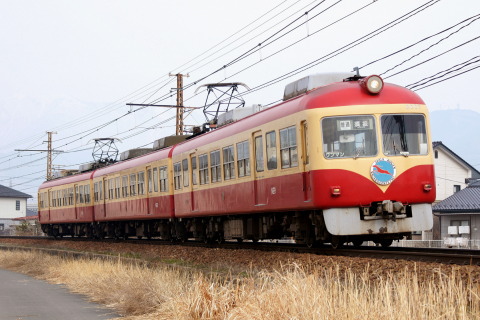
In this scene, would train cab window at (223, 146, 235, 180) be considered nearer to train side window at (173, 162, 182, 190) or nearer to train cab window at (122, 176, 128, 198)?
train side window at (173, 162, 182, 190)

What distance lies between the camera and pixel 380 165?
1429 centimetres

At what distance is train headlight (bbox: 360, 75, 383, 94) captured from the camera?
575 inches

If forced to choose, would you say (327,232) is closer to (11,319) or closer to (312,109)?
(312,109)

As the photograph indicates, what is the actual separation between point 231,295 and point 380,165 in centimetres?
611

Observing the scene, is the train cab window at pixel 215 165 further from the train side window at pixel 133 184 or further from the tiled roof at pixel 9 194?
the tiled roof at pixel 9 194

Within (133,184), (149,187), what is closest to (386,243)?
(149,187)

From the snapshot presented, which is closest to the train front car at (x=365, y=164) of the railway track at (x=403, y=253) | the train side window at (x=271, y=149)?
the railway track at (x=403, y=253)

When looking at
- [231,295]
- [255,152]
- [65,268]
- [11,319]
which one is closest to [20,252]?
[65,268]

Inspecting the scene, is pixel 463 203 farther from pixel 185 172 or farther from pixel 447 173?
pixel 185 172

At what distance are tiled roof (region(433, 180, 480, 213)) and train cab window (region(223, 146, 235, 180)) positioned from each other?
76.1 feet

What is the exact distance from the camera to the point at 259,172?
55.9 feet

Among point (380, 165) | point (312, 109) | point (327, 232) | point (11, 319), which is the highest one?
point (312, 109)

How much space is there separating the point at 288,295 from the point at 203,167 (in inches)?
542

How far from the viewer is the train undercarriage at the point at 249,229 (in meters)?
15.2
